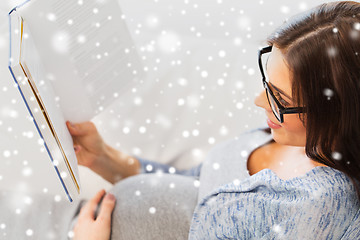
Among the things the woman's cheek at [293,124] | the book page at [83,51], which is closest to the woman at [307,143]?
the woman's cheek at [293,124]

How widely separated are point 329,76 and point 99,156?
0.74 metres

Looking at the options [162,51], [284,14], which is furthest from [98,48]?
[284,14]

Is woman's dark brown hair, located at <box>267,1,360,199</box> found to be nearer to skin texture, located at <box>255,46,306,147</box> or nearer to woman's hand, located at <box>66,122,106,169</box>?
skin texture, located at <box>255,46,306,147</box>

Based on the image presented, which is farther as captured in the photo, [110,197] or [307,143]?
[110,197]

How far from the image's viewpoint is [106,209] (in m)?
1.01

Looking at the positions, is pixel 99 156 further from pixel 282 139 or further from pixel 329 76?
pixel 329 76

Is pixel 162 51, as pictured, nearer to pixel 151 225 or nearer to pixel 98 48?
pixel 98 48

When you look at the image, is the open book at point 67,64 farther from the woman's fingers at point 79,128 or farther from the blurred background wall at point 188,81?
the blurred background wall at point 188,81

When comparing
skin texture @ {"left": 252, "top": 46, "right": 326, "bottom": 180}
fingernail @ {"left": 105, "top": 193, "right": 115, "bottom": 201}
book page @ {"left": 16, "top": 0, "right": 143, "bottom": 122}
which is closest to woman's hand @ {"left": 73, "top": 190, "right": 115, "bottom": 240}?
fingernail @ {"left": 105, "top": 193, "right": 115, "bottom": 201}

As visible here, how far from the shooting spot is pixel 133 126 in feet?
4.24

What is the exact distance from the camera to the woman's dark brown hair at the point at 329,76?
2.07 ft

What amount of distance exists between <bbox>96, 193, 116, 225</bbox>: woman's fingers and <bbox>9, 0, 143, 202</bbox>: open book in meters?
0.18

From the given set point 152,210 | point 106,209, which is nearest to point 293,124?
point 152,210

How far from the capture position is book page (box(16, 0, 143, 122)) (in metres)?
0.79
